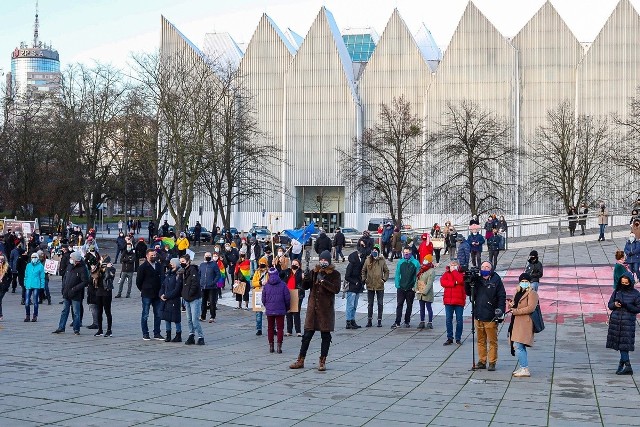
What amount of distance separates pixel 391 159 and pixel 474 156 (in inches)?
442

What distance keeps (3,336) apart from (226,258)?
10978mm

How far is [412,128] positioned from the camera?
60.1 m

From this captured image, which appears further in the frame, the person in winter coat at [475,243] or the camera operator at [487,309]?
the person in winter coat at [475,243]

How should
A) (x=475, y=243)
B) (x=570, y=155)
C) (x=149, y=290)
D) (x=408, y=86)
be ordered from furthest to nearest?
(x=408, y=86), (x=570, y=155), (x=475, y=243), (x=149, y=290)

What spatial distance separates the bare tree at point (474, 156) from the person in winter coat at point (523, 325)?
134 feet

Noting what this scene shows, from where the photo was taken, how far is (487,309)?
546 inches

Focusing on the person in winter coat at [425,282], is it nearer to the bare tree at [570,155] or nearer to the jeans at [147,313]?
the jeans at [147,313]

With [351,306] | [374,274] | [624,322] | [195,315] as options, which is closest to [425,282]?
[374,274]

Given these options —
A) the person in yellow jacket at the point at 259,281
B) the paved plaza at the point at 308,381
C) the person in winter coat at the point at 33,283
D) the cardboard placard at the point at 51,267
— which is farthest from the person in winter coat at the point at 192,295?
the cardboard placard at the point at 51,267

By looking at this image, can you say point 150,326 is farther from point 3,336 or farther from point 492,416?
point 492,416

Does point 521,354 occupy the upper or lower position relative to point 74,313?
lower

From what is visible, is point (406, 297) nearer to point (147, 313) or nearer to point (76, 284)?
point (147, 313)

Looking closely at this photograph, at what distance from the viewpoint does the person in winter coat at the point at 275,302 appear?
52.0ft

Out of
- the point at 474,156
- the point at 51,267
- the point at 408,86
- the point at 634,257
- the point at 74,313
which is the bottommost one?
the point at 74,313
